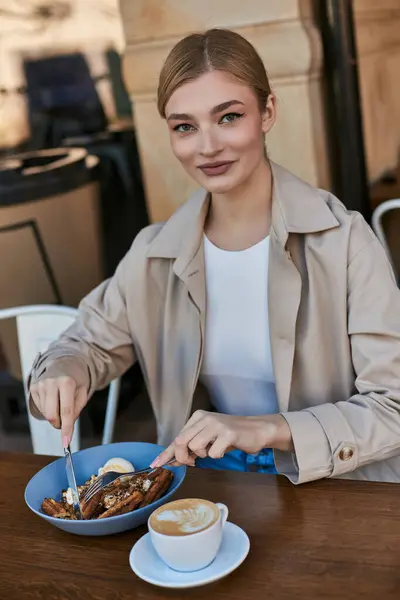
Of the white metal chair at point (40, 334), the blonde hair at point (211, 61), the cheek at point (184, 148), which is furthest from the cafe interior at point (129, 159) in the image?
the blonde hair at point (211, 61)

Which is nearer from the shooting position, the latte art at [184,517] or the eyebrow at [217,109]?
the latte art at [184,517]

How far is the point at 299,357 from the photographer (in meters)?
1.50

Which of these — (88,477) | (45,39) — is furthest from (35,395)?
(45,39)

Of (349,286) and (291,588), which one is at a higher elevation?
(349,286)

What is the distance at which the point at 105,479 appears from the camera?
1.26 metres

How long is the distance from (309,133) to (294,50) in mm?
219

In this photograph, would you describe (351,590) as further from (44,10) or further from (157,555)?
(44,10)

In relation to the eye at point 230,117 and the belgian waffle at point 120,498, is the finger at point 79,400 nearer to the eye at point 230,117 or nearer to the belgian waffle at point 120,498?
the belgian waffle at point 120,498

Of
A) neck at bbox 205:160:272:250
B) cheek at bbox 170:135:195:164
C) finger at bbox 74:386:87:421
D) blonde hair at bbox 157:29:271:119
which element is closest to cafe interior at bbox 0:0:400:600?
finger at bbox 74:386:87:421

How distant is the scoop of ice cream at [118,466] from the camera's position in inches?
52.1

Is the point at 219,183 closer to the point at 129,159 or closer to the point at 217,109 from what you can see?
the point at 217,109

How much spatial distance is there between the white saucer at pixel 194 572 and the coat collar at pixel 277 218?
23.0 inches

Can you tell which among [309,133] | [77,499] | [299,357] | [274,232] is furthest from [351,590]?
[309,133]

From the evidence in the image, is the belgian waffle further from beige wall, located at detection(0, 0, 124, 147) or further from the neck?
beige wall, located at detection(0, 0, 124, 147)
